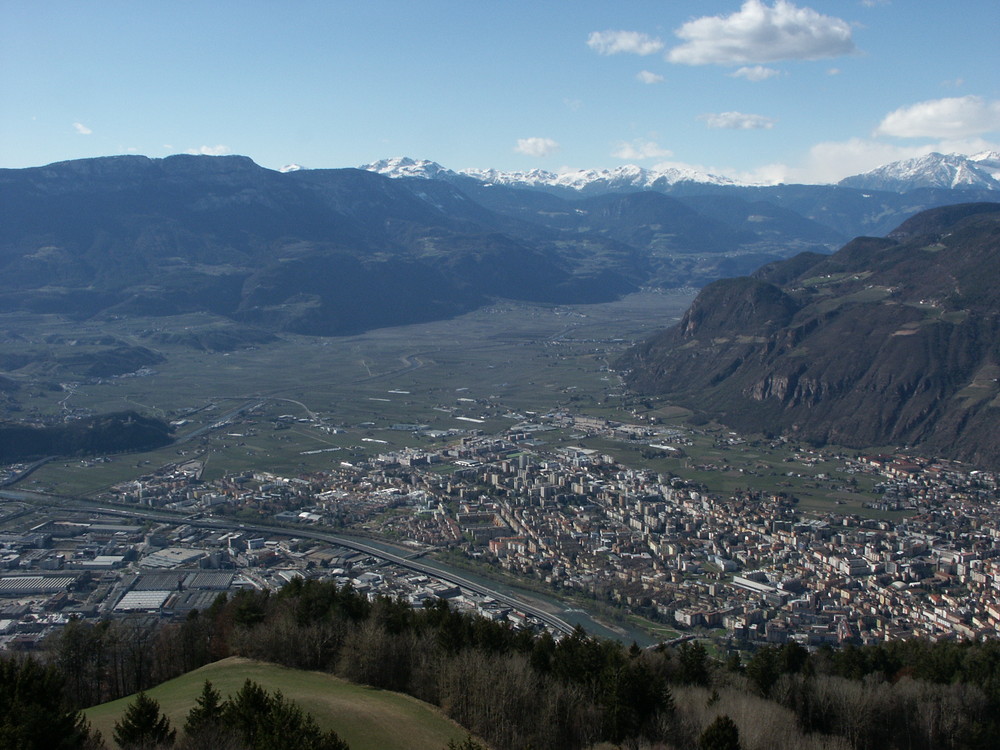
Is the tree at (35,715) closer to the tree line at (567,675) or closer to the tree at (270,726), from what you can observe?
the tree at (270,726)

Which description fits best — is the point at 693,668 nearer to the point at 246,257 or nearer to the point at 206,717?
the point at 206,717

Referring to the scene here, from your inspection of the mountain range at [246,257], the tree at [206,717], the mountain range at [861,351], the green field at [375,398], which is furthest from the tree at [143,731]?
the mountain range at [246,257]

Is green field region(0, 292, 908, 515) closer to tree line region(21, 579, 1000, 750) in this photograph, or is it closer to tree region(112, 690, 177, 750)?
tree line region(21, 579, 1000, 750)

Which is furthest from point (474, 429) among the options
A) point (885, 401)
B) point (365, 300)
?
point (365, 300)

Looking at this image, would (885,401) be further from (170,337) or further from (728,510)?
(170,337)

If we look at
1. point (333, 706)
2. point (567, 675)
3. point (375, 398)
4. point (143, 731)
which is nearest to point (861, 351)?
point (375, 398)

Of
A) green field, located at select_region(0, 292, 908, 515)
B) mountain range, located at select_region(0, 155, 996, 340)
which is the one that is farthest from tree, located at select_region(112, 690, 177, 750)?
mountain range, located at select_region(0, 155, 996, 340)
